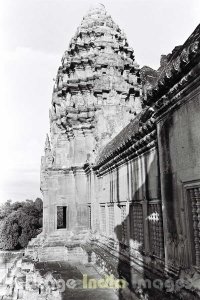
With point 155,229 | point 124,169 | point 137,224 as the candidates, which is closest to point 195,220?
point 155,229

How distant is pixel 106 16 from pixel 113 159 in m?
16.4

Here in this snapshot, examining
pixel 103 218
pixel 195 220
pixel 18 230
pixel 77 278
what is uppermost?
pixel 195 220

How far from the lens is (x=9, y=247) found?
4219 cm

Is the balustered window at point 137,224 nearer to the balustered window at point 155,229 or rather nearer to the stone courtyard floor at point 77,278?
the balustered window at point 155,229

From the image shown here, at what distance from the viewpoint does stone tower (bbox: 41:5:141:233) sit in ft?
60.0

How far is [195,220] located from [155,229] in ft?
8.83

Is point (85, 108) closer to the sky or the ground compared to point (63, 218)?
closer to the sky

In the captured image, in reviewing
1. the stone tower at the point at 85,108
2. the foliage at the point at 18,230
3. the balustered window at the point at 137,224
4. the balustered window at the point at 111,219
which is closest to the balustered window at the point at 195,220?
the balustered window at the point at 137,224

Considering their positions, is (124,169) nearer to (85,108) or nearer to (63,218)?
(85,108)

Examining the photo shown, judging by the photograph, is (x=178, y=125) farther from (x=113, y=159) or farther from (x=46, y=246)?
(x=46, y=246)

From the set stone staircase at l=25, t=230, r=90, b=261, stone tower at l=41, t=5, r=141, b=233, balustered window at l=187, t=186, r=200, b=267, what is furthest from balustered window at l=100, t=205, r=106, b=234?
balustered window at l=187, t=186, r=200, b=267

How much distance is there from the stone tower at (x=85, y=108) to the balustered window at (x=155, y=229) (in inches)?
349

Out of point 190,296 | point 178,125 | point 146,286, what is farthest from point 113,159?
point 190,296

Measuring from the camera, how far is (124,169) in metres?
10.8
